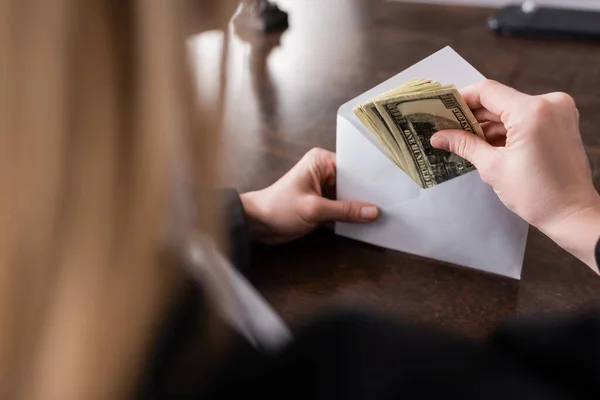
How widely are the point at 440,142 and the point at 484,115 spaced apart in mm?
77

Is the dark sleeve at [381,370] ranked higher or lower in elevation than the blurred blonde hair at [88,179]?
lower

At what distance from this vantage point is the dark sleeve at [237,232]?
0.86 metres

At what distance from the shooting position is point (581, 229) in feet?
2.46

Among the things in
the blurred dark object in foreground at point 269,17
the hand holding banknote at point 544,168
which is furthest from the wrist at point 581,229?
the blurred dark object in foreground at point 269,17

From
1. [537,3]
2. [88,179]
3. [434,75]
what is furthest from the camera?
[537,3]

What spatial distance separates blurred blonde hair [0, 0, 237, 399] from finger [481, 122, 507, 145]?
0.41m

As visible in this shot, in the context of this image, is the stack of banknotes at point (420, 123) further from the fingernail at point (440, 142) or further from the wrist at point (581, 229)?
the wrist at point (581, 229)

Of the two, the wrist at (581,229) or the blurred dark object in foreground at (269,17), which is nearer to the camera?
the wrist at (581,229)

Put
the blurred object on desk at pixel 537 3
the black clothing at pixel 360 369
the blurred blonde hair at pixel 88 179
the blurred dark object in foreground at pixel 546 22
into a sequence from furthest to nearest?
the blurred object on desk at pixel 537 3, the blurred dark object in foreground at pixel 546 22, the black clothing at pixel 360 369, the blurred blonde hair at pixel 88 179

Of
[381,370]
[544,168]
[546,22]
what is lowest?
[381,370]

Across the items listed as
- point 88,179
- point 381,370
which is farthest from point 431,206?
point 88,179

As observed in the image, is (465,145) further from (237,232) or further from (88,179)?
(88,179)

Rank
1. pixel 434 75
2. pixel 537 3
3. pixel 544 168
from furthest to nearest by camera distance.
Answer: pixel 537 3
pixel 434 75
pixel 544 168

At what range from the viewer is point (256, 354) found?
0.58 meters
